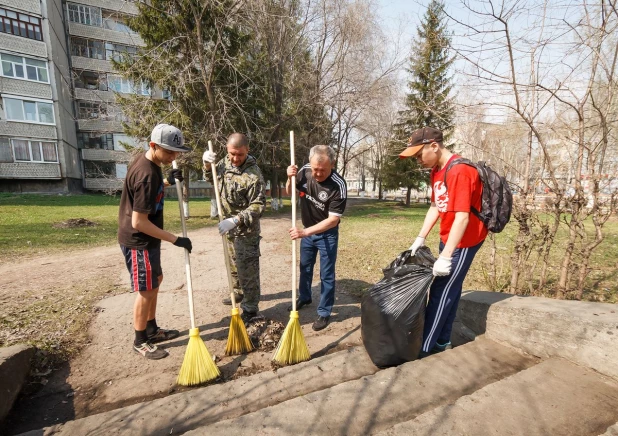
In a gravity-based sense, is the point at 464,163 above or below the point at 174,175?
above

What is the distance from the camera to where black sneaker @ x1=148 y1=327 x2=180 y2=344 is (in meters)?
3.15

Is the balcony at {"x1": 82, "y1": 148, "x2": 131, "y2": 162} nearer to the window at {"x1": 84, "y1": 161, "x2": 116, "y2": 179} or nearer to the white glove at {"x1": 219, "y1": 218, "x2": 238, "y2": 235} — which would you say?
the window at {"x1": 84, "y1": 161, "x2": 116, "y2": 179}

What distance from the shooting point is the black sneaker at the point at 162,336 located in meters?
3.15

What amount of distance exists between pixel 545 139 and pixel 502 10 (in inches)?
56.2

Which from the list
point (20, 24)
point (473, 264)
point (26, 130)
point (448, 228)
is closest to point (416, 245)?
point (448, 228)

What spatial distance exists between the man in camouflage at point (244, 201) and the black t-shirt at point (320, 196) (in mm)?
503

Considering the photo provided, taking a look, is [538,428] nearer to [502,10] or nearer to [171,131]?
[171,131]

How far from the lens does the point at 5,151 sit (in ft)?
66.4

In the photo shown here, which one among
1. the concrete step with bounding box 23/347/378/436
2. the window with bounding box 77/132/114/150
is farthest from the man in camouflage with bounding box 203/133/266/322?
the window with bounding box 77/132/114/150

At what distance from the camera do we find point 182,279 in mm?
5098

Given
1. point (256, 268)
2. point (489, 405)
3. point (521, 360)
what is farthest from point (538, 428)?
point (256, 268)

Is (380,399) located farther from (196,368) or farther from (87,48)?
(87,48)

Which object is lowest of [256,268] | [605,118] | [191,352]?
[191,352]

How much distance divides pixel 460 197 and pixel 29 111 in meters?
28.5
